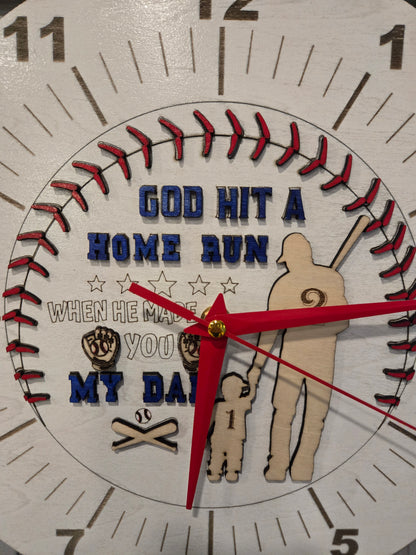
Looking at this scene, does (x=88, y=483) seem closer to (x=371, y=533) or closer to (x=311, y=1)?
(x=371, y=533)

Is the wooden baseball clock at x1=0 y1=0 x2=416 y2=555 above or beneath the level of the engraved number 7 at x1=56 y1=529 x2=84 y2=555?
above

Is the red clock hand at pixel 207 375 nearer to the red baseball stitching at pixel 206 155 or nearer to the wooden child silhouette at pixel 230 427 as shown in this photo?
the wooden child silhouette at pixel 230 427

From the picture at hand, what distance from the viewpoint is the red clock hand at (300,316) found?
0.90 meters

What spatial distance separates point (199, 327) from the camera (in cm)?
92

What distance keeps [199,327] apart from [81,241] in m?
0.27

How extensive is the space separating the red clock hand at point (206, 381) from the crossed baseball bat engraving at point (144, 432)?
0.21ft

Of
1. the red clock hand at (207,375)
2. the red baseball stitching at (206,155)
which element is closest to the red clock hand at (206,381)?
the red clock hand at (207,375)

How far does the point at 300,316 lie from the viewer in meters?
0.91

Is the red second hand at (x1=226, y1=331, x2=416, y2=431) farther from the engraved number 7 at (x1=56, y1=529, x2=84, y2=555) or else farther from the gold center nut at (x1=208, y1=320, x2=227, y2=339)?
the engraved number 7 at (x1=56, y1=529, x2=84, y2=555)

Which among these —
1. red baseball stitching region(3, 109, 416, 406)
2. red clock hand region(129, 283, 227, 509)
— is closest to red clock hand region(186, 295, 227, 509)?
red clock hand region(129, 283, 227, 509)

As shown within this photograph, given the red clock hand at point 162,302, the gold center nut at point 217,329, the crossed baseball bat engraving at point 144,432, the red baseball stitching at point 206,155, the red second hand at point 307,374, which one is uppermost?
the red baseball stitching at point 206,155

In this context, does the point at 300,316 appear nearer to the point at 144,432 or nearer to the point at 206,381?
the point at 206,381

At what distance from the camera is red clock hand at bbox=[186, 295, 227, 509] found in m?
0.92

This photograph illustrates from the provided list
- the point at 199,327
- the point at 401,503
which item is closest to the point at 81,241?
the point at 199,327
